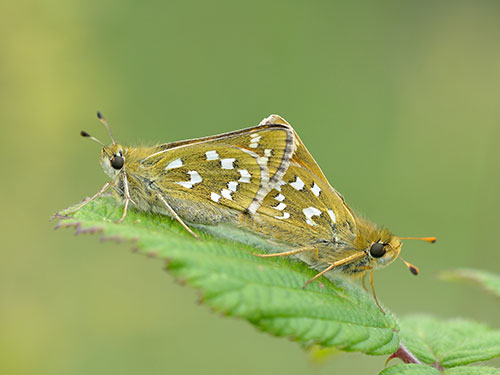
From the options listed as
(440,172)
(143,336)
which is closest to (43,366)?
(143,336)

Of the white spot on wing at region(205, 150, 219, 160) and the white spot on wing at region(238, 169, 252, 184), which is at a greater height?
the white spot on wing at region(205, 150, 219, 160)

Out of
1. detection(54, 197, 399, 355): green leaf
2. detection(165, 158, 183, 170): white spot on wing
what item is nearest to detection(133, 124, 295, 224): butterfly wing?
detection(165, 158, 183, 170): white spot on wing

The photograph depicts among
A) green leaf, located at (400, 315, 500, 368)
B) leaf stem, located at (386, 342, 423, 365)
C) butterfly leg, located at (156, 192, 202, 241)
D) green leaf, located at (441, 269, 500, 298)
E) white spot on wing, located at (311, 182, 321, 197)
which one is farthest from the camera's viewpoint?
green leaf, located at (441, 269, 500, 298)

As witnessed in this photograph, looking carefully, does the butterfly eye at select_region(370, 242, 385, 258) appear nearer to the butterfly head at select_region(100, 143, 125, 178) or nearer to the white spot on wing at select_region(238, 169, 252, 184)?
the white spot on wing at select_region(238, 169, 252, 184)

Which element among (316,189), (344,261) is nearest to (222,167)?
(316,189)

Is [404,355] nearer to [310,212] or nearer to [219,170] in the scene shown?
[310,212]

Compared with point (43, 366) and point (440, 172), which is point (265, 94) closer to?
point (440, 172)
